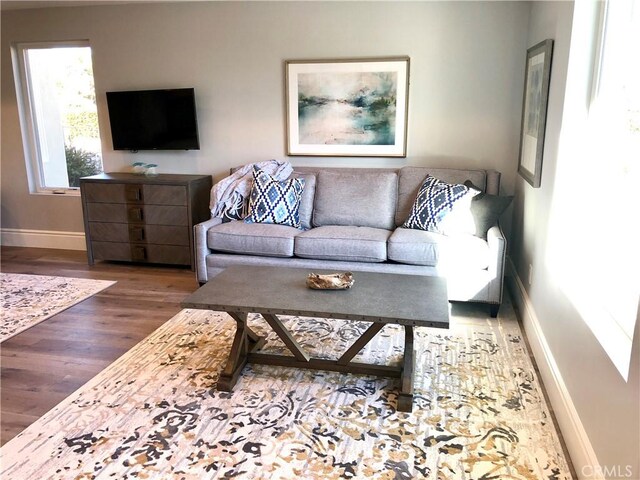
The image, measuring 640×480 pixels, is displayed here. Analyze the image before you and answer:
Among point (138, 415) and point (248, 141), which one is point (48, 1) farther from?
point (138, 415)

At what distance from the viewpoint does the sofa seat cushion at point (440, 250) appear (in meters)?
3.30

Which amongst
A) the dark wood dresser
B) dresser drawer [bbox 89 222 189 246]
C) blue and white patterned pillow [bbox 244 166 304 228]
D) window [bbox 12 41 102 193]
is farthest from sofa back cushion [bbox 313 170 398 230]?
window [bbox 12 41 102 193]

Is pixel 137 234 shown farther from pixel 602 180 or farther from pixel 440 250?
pixel 602 180

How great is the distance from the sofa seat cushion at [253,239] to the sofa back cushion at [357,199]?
364 millimetres

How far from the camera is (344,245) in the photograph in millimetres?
3510

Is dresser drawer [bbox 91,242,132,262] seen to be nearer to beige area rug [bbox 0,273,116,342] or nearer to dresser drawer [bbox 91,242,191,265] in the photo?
dresser drawer [bbox 91,242,191,265]

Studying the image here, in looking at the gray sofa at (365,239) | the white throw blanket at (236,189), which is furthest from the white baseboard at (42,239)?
the gray sofa at (365,239)

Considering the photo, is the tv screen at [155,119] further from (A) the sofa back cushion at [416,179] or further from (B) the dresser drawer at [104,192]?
(A) the sofa back cushion at [416,179]

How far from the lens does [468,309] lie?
3473 mm

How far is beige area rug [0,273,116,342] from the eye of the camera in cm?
330

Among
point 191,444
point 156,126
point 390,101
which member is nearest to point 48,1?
point 156,126

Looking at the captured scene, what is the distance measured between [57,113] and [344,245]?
3.40m

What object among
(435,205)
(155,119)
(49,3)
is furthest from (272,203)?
(49,3)

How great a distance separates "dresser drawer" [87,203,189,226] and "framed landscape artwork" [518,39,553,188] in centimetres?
273
